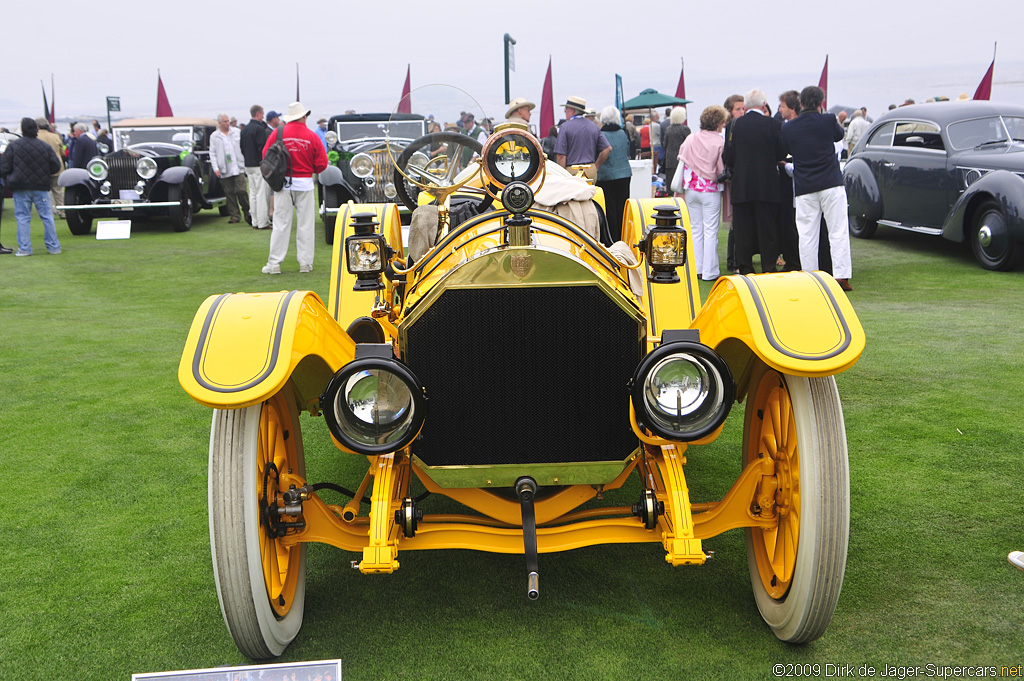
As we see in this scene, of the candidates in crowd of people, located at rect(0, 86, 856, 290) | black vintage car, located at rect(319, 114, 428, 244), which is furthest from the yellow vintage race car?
black vintage car, located at rect(319, 114, 428, 244)

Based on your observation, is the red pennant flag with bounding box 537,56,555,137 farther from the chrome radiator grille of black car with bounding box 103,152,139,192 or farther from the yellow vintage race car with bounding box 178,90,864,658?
the yellow vintage race car with bounding box 178,90,864,658

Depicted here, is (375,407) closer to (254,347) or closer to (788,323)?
(254,347)

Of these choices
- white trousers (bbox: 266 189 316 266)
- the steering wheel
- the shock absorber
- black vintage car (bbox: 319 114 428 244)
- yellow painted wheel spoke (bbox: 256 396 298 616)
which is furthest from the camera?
black vintage car (bbox: 319 114 428 244)

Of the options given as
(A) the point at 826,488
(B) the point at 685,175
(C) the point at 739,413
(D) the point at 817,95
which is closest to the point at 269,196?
(B) the point at 685,175

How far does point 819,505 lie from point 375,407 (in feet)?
4.38

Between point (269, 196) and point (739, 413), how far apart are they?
10.7 m

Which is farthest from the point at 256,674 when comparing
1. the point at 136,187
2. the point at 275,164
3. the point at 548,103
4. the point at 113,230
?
the point at 548,103

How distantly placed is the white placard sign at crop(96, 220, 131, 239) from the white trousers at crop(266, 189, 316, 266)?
15.2 feet

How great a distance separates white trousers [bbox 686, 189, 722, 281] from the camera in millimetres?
8297

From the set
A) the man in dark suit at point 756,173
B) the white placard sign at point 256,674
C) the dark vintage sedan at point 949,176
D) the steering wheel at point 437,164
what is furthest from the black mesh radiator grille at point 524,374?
the dark vintage sedan at point 949,176

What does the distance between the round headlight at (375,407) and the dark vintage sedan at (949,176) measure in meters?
7.75

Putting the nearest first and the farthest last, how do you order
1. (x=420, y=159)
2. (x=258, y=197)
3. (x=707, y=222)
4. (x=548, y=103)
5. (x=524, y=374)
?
(x=524, y=374) < (x=420, y=159) < (x=707, y=222) < (x=258, y=197) < (x=548, y=103)

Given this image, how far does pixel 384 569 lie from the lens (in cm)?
250

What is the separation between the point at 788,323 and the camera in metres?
2.47
